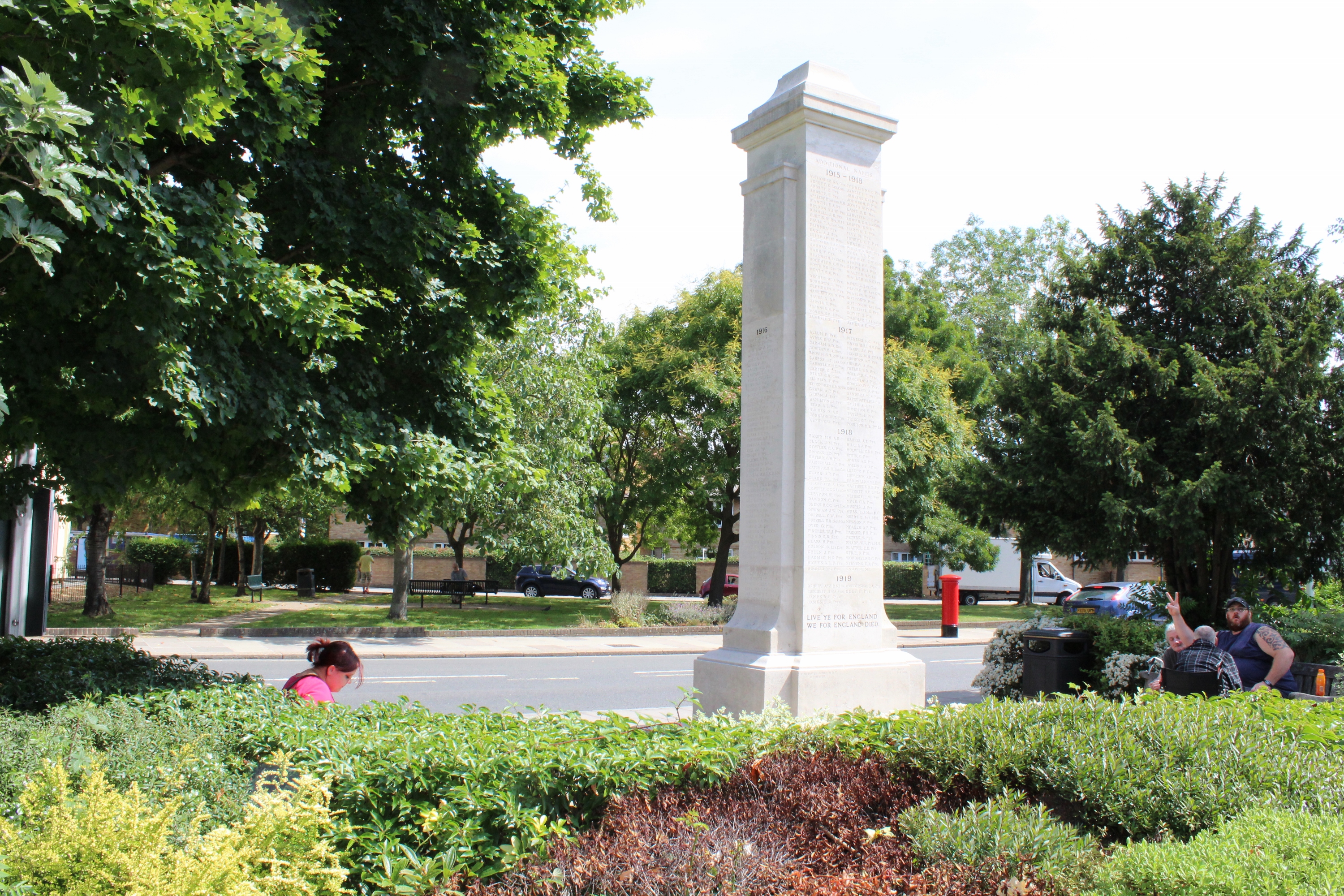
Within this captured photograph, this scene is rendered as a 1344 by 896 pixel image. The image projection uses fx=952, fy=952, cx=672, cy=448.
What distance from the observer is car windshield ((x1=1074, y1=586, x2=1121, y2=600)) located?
31297 millimetres

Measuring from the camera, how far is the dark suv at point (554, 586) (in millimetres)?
39062

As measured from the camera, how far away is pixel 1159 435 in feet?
51.5

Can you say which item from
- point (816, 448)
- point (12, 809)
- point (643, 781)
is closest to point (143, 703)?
point (12, 809)

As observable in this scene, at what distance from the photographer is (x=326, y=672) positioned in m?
5.71

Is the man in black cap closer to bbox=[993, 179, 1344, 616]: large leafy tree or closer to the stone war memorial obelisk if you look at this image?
the stone war memorial obelisk

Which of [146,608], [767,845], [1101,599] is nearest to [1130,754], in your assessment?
[767,845]

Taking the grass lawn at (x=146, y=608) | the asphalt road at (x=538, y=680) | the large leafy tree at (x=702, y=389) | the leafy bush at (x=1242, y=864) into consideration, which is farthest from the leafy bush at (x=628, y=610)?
the leafy bush at (x=1242, y=864)

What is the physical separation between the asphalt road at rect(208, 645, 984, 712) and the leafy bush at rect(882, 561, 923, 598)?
27.2 meters

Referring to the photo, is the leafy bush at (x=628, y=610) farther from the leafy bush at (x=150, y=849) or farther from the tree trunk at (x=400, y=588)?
the leafy bush at (x=150, y=849)

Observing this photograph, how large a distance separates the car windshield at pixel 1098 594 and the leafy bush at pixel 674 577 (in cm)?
1813

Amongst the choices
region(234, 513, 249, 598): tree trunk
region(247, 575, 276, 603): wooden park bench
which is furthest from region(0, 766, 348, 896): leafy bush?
region(234, 513, 249, 598): tree trunk

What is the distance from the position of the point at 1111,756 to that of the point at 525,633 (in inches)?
759

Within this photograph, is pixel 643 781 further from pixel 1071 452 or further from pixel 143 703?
pixel 1071 452

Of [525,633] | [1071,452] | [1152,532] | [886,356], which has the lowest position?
[525,633]
